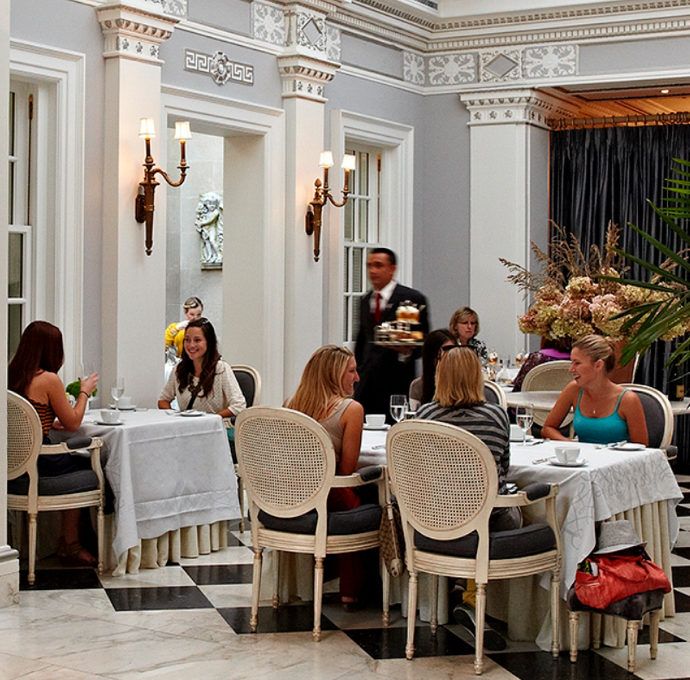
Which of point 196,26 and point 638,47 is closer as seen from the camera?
point 196,26

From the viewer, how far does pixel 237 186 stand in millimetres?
8992

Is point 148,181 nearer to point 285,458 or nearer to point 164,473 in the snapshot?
point 164,473

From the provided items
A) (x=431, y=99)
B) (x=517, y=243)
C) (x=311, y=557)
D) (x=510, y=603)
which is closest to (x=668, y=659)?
(x=510, y=603)

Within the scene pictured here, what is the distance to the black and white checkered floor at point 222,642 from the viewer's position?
15.5 ft

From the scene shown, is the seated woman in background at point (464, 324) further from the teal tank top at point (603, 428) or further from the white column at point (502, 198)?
the teal tank top at point (603, 428)

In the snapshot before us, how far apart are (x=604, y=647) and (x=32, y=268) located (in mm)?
3954

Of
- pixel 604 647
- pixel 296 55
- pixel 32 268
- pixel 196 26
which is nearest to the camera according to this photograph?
pixel 604 647

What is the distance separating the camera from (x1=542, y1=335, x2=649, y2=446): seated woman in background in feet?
19.4

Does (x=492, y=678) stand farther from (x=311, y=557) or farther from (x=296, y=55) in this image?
(x=296, y=55)

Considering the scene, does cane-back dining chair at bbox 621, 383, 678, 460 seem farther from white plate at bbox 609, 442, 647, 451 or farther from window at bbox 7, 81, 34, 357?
window at bbox 7, 81, 34, 357

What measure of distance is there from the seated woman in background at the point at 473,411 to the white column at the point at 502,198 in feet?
17.6

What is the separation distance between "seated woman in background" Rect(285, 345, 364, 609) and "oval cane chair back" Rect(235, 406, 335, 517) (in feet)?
0.81

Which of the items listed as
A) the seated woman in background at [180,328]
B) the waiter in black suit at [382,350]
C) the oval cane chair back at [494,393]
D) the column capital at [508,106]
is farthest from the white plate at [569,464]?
the seated woman in background at [180,328]

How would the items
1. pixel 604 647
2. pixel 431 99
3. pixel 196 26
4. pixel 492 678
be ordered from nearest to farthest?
pixel 492 678
pixel 604 647
pixel 196 26
pixel 431 99
